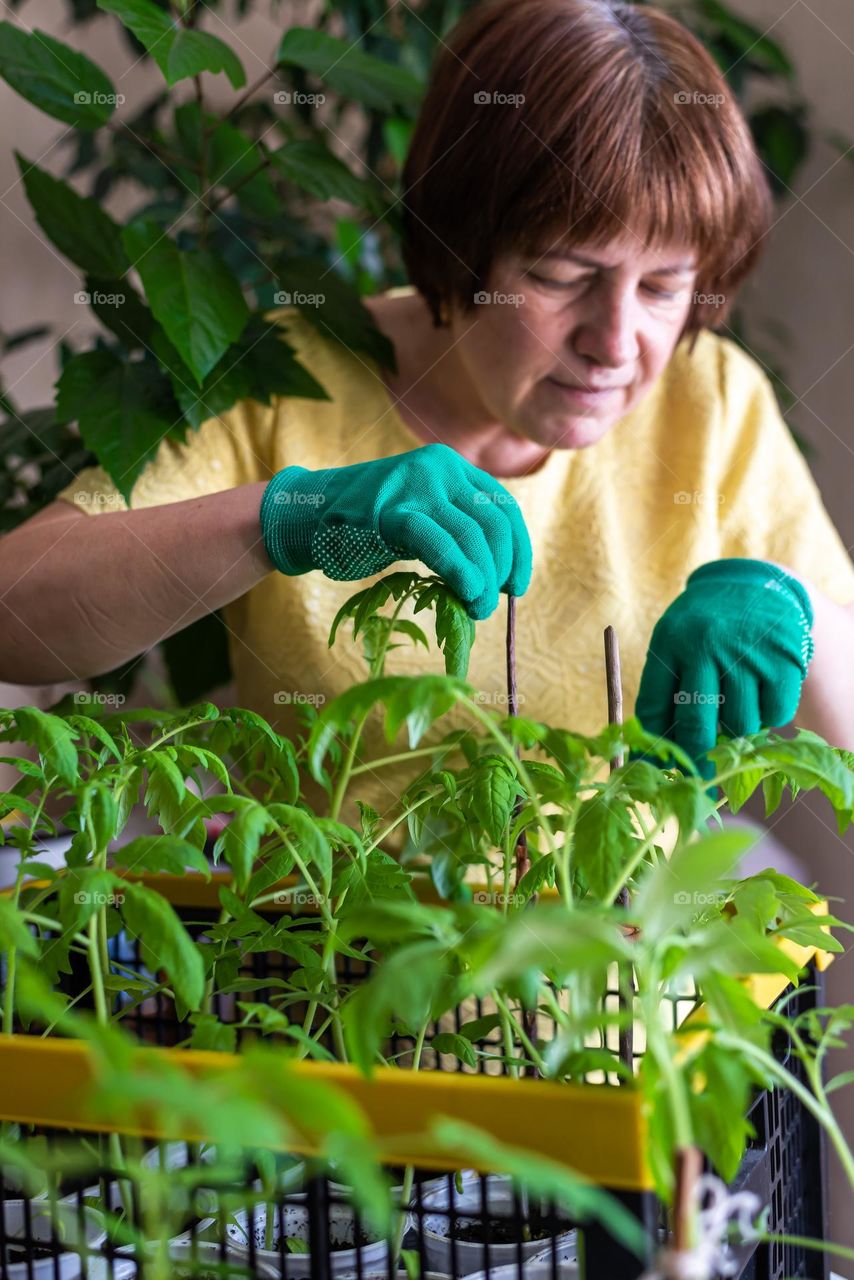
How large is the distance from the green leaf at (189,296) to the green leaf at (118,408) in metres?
0.06

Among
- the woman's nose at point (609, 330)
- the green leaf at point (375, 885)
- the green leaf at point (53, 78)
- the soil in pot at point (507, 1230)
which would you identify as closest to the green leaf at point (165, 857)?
the green leaf at point (375, 885)

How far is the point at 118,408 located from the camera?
968 millimetres

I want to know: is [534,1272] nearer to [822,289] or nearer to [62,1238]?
[62,1238]

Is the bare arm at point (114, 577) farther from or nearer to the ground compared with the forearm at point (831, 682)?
farther from the ground

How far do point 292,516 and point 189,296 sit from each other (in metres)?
0.28

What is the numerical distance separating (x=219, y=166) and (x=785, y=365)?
83cm

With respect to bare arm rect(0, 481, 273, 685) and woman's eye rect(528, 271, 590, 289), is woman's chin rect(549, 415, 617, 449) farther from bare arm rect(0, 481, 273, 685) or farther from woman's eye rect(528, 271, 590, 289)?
bare arm rect(0, 481, 273, 685)

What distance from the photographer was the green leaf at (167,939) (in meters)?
0.43

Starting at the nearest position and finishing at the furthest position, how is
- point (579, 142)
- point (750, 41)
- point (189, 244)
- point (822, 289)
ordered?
point (579, 142), point (189, 244), point (750, 41), point (822, 289)

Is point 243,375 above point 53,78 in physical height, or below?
below

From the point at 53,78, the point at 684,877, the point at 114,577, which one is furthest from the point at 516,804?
the point at 53,78

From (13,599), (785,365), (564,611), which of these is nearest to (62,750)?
(13,599)

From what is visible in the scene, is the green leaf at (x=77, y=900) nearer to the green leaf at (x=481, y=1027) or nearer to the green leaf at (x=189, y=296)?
the green leaf at (x=481, y=1027)

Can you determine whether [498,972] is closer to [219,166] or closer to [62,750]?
[62,750]
